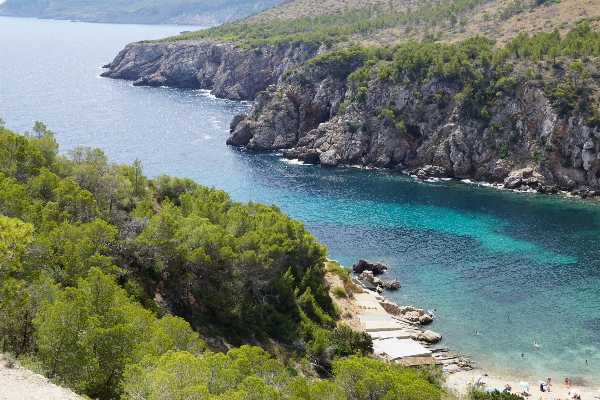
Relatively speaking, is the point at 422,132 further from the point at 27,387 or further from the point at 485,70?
the point at 27,387

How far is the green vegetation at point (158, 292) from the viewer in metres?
31.3

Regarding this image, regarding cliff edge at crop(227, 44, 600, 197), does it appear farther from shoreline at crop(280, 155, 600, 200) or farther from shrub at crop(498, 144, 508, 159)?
shoreline at crop(280, 155, 600, 200)

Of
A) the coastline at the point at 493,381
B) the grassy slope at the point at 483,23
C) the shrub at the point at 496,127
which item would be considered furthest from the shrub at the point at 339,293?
the grassy slope at the point at 483,23

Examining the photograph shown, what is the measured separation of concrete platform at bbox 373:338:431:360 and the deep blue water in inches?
155

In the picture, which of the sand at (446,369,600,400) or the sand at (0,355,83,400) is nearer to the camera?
the sand at (0,355,83,400)

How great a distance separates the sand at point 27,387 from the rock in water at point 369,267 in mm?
51430

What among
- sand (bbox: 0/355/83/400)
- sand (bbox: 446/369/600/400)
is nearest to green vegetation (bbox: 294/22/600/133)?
sand (bbox: 446/369/600/400)

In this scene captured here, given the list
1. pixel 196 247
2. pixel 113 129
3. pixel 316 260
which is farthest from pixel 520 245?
pixel 113 129

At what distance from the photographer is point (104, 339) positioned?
3244 cm

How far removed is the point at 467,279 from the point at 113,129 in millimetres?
97557

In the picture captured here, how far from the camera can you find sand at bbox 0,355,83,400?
25781 mm

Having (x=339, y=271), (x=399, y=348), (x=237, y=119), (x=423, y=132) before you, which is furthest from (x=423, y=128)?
(x=399, y=348)

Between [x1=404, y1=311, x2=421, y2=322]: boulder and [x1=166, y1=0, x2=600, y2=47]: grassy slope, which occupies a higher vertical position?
[x1=166, y1=0, x2=600, y2=47]: grassy slope

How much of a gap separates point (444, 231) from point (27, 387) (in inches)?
2803
